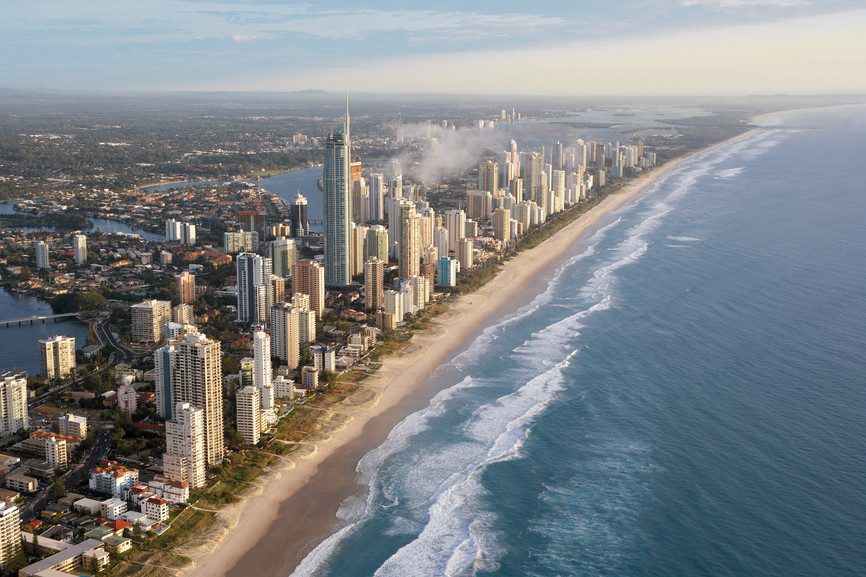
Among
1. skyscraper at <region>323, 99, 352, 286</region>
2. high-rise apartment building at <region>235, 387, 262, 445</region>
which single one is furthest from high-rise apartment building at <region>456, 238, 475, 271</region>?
high-rise apartment building at <region>235, 387, 262, 445</region>

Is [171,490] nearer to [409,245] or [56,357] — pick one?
[56,357]

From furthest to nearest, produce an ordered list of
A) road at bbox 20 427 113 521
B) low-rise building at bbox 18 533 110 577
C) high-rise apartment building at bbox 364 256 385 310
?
high-rise apartment building at bbox 364 256 385 310
road at bbox 20 427 113 521
low-rise building at bbox 18 533 110 577

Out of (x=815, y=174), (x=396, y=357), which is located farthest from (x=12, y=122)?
(x=396, y=357)

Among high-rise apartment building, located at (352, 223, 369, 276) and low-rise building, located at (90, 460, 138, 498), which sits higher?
high-rise apartment building, located at (352, 223, 369, 276)

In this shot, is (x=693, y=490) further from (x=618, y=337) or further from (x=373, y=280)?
(x=373, y=280)

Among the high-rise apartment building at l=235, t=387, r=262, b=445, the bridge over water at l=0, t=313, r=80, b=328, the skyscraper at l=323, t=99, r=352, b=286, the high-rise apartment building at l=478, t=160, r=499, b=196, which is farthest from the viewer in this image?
the high-rise apartment building at l=478, t=160, r=499, b=196

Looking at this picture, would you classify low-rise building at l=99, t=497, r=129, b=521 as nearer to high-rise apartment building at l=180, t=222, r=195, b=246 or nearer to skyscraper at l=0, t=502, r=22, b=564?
skyscraper at l=0, t=502, r=22, b=564
